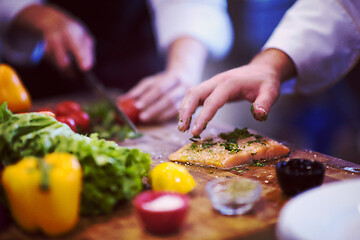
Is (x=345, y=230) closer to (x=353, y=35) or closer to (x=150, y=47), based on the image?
(x=353, y=35)

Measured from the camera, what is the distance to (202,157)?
207cm

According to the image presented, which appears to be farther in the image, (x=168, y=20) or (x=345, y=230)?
(x=168, y=20)

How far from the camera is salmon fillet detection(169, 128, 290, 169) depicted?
6.63 ft

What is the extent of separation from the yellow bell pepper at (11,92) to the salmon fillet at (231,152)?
1.34m

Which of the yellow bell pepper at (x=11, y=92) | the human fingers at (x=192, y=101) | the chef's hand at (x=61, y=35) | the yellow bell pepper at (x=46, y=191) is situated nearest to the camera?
the yellow bell pepper at (x=46, y=191)

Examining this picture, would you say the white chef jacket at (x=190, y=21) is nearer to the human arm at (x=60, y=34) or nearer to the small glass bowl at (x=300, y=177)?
the human arm at (x=60, y=34)

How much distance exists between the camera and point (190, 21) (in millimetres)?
3926

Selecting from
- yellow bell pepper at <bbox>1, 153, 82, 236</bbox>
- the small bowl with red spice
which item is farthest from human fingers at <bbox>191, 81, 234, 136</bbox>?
yellow bell pepper at <bbox>1, 153, 82, 236</bbox>

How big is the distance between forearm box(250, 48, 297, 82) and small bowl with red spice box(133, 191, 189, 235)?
1157 mm

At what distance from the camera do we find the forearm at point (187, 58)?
3590 millimetres

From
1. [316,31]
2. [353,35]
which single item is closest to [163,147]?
[316,31]

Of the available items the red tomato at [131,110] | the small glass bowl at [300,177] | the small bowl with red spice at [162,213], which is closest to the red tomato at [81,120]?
the red tomato at [131,110]

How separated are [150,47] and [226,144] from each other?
275 cm

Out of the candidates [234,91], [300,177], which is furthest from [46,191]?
[234,91]
